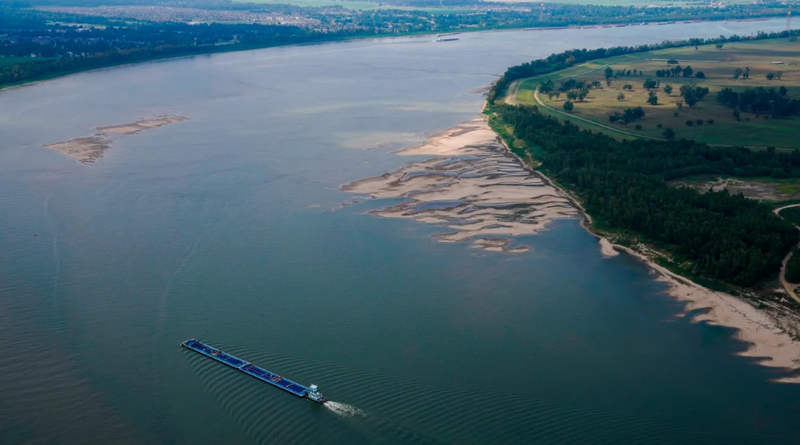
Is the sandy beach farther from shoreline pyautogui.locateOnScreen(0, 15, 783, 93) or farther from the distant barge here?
shoreline pyautogui.locateOnScreen(0, 15, 783, 93)

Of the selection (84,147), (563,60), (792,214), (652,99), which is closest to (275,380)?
(792,214)

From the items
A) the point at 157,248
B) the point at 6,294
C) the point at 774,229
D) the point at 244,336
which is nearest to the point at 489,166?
the point at 774,229

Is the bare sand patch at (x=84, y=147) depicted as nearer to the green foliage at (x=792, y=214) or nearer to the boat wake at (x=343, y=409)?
the boat wake at (x=343, y=409)

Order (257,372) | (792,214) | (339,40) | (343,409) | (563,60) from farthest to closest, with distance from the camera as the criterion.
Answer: (339,40) → (563,60) → (792,214) → (257,372) → (343,409)

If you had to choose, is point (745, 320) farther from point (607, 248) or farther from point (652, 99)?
point (652, 99)

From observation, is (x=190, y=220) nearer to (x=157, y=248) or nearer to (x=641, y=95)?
(x=157, y=248)

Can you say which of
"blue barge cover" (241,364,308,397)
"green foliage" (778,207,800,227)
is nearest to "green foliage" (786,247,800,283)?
"green foliage" (778,207,800,227)
